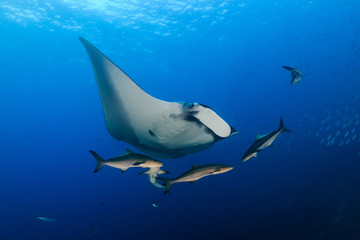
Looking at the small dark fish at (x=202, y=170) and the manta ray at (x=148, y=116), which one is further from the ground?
the manta ray at (x=148, y=116)

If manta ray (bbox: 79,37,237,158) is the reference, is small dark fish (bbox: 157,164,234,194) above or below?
below

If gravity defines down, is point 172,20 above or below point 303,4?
below

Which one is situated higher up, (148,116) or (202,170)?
(148,116)

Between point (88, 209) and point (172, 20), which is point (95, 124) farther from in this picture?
point (172, 20)

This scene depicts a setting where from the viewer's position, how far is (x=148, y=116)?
7.95 feet

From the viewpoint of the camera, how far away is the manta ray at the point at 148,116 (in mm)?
2178

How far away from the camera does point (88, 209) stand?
997 inches

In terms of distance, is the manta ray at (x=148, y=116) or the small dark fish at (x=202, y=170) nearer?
the manta ray at (x=148, y=116)

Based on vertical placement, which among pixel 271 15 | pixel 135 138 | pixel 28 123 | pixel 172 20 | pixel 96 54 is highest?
pixel 271 15

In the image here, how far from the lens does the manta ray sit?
85.7 inches

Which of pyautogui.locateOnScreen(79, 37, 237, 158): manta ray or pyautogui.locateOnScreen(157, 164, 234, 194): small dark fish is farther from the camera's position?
pyautogui.locateOnScreen(157, 164, 234, 194): small dark fish

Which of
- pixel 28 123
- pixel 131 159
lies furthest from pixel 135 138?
pixel 28 123

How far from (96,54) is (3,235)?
3048cm

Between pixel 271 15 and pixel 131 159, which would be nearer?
pixel 131 159
